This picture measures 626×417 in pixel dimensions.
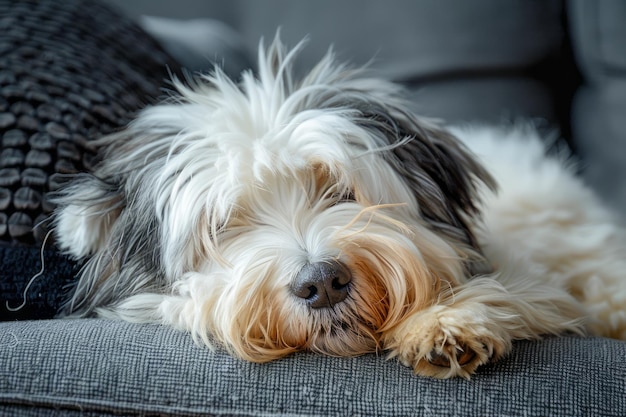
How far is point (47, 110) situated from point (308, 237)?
2.10 feet

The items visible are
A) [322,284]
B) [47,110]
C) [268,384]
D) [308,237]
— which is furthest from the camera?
[47,110]

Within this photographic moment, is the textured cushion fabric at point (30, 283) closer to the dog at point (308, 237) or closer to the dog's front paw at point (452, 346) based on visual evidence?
the dog at point (308, 237)

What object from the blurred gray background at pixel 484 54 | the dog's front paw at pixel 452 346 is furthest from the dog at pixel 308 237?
the blurred gray background at pixel 484 54

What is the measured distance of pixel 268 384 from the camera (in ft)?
3.62

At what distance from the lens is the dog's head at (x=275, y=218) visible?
1229mm

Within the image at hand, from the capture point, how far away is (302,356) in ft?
3.85

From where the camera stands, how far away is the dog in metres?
1.21

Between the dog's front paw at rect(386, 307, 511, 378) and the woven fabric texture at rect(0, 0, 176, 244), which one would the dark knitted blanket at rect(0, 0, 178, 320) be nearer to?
the woven fabric texture at rect(0, 0, 176, 244)

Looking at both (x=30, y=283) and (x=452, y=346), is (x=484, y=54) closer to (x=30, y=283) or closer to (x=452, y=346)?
(x=452, y=346)

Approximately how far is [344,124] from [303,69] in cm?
149

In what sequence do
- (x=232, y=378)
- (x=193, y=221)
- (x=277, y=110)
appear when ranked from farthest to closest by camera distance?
1. (x=277, y=110)
2. (x=193, y=221)
3. (x=232, y=378)

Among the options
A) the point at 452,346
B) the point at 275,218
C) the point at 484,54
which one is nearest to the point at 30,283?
the point at 275,218

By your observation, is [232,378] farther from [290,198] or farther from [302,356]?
[290,198]

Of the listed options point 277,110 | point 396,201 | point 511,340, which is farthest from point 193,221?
point 511,340
